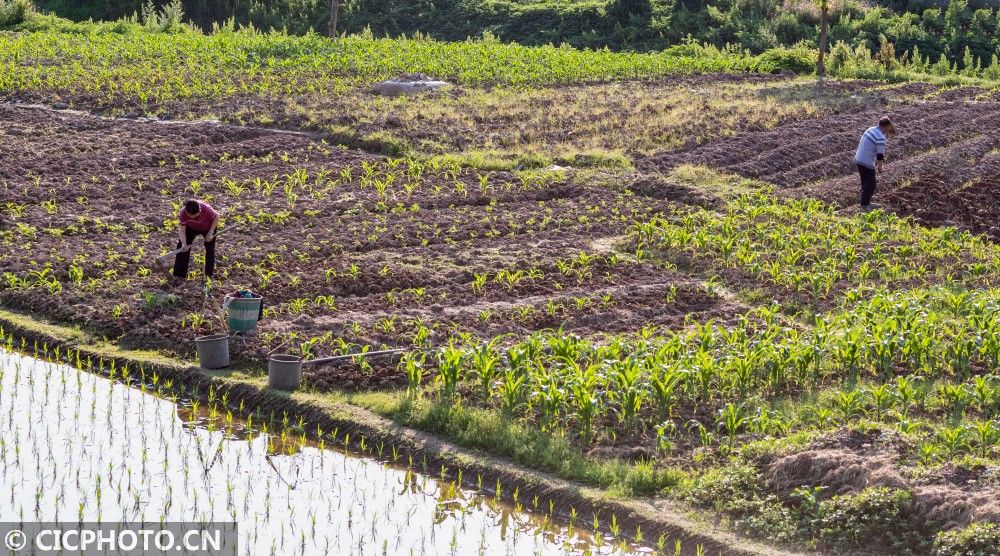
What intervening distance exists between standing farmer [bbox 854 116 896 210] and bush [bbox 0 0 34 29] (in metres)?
28.7

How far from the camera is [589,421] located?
1042cm

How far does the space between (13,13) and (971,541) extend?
36.9 m

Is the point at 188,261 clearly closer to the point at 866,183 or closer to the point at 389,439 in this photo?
the point at 389,439

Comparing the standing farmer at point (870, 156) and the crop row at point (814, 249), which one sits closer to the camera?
the crop row at point (814, 249)

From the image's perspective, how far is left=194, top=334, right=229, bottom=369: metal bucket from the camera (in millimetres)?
11875

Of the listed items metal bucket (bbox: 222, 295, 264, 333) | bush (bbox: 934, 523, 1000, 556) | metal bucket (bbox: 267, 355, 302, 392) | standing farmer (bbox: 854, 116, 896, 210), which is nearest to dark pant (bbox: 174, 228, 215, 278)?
metal bucket (bbox: 222, 295, 264, 333)

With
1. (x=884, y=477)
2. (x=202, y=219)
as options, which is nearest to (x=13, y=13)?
(x=202, y=219)

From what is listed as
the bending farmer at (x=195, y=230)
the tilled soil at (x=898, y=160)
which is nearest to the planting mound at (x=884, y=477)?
the bending farmer at (x=195, y=230)

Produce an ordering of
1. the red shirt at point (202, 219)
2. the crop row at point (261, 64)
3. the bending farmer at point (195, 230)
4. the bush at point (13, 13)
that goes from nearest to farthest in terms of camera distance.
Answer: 1. the bending farmer at point (195, 230)
2. the red shirt at point (202, 219)
3. the crop row at point (261, 64)
4. the bush at point (13, 13)

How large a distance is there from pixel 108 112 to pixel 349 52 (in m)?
9.59

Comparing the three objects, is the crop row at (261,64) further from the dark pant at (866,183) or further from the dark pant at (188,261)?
the dark pant at (866,183)

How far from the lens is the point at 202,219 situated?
1332cm

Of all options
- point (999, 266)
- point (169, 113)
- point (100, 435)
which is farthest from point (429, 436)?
point (169, 113)

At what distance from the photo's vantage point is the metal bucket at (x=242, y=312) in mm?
12258
